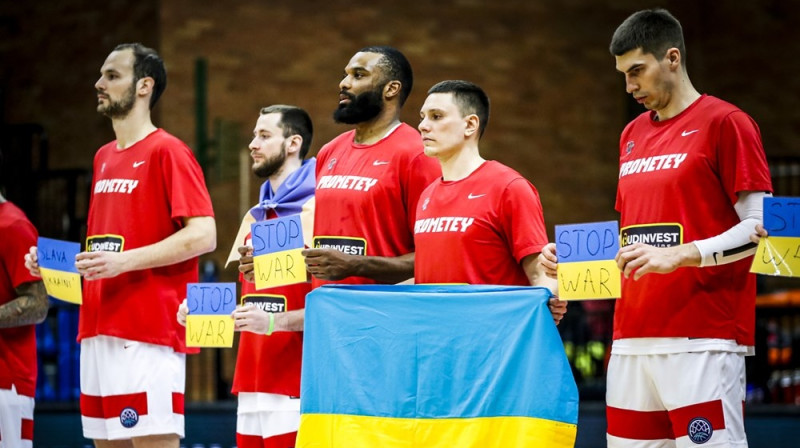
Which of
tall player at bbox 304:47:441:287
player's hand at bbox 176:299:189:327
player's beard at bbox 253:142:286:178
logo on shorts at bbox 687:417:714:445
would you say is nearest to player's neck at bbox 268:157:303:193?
player's beard at bbox 253:142:286:178

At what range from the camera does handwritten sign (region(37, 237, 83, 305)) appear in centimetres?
490

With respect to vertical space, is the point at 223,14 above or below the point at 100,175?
above

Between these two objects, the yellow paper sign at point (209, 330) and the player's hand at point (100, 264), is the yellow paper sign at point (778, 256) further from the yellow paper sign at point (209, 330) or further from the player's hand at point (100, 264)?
the player's hand at point (100, 264)

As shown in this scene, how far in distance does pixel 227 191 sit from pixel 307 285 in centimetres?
713

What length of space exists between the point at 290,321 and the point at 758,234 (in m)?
1.86

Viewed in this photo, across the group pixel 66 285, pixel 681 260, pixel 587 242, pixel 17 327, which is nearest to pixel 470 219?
pixel 587 242

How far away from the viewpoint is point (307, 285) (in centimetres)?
502

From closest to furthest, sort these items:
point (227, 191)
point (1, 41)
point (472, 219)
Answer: point (472, 219) < point (227, 191) < point (1, 41)

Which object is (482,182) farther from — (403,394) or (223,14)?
(223,14)

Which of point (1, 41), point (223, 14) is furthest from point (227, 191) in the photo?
point (1, 41)

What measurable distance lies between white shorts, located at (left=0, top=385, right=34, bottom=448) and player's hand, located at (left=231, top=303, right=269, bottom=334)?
1615mm

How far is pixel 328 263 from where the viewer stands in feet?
14.1

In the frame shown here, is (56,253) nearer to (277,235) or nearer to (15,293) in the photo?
(15,293)

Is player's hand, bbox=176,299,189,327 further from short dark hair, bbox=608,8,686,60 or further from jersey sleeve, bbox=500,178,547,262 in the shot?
short dark hair, bbox=608,8,686,60
